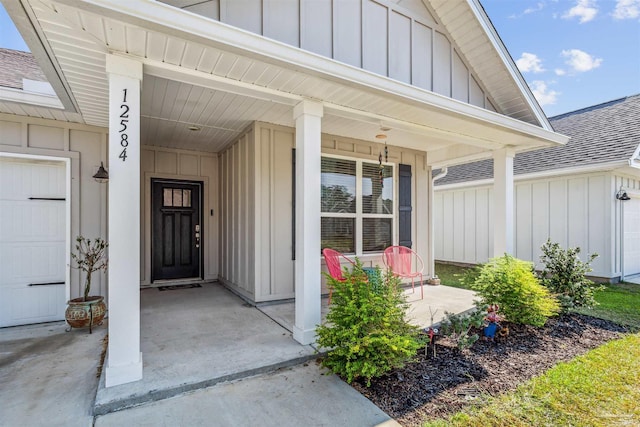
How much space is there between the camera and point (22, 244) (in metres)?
3.95

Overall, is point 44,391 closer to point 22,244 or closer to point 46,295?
point 46,295

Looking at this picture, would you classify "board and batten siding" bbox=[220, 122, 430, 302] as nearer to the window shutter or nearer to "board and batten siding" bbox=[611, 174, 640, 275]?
the window shutter

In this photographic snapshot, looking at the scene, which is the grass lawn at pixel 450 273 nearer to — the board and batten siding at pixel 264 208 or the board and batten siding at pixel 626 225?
the board and batten siding at pixel 264 208

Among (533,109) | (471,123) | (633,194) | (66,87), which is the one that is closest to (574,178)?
(633,194)

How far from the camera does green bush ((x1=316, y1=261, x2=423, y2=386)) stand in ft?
8.16

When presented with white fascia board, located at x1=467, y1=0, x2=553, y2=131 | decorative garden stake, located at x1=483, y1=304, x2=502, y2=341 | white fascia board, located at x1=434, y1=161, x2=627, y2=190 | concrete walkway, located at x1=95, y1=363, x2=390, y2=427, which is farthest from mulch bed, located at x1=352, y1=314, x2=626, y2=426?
white fascia board, located at x1=434, y1=161, x2=627, y2=190

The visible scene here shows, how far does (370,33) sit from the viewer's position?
338 cm

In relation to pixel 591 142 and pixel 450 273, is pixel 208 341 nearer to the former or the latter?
pixel 450 273

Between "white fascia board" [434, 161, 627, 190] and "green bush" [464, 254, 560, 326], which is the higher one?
"white fascia board" [434, 161, 627, 190]

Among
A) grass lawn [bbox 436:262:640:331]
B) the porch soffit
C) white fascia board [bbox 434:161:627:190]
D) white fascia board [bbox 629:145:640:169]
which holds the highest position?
the porch soffit

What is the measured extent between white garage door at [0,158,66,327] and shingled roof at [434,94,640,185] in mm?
9345

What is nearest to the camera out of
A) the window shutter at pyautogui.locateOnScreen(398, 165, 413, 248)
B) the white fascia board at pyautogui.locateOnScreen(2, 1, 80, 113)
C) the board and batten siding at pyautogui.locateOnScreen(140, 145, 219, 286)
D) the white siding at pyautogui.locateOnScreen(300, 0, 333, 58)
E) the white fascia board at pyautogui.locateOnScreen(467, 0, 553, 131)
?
the white fascia board at pyautogui.locateOnScreen(2, 1, 80, 113)

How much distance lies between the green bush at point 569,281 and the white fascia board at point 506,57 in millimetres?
1967

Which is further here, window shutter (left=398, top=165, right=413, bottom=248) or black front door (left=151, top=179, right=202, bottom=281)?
window shutter (left=398, top=165, right=413, bottom=248)
